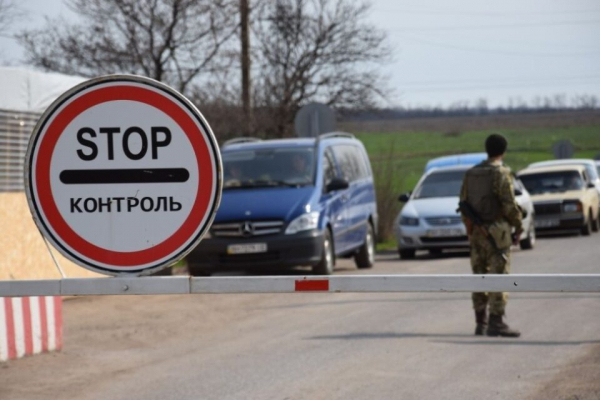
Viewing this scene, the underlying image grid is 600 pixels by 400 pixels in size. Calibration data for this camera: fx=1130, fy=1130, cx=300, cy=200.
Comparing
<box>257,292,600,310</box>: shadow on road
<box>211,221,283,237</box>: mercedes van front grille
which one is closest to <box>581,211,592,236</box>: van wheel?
<box>211,221,283,237</box>: mercedes van front grille

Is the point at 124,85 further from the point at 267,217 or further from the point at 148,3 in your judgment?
the point at 148,3

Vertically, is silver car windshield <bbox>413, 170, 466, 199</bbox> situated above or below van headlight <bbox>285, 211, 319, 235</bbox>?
above

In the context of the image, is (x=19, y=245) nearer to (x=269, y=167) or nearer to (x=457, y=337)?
(x=269, y=167)

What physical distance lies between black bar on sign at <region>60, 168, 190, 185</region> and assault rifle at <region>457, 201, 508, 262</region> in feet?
20.7

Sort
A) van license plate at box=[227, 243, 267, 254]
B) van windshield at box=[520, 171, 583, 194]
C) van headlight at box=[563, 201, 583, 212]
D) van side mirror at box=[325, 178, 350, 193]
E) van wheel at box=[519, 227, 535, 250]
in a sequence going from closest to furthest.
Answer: van license plate at box=[227, 243, 267, 254]
van side mirror at box=[325, 178, 350, 193]
van wheel at box=[519, 227, 535, 250]
van headlight at box=[563, 201, 583, 212]
van windshield at box=[520, 171, 583, 194]

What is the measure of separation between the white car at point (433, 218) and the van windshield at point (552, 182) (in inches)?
235

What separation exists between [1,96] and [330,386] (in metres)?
7.46

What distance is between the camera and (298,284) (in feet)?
13.1

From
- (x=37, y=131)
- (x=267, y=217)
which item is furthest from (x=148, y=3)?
(x=37, y=131)

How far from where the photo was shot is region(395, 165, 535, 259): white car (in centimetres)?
2038

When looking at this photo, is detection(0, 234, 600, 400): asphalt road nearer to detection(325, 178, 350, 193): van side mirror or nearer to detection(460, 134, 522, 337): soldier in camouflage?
detection(460, 134, 522, 337): soldier in camouflage

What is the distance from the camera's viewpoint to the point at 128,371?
852 cm

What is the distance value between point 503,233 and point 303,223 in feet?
18.7

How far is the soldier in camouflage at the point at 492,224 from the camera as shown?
32.5ft
